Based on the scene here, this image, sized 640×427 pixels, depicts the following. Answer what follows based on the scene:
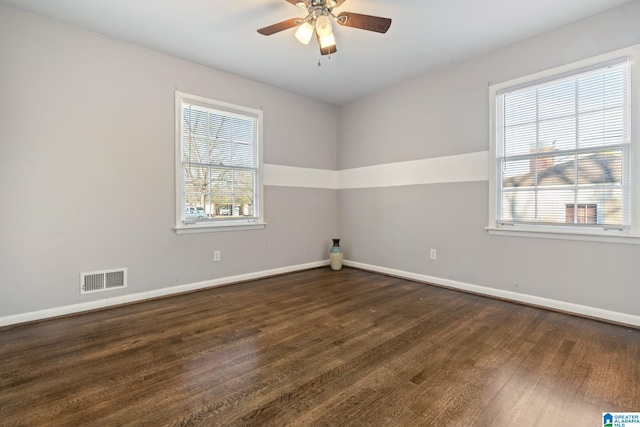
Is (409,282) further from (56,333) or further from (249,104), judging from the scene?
(56,333)

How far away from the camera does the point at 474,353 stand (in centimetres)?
205

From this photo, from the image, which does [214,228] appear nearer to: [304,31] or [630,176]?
[304,31]

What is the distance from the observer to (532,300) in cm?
302

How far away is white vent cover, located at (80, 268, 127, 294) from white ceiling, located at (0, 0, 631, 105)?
96.8 inches

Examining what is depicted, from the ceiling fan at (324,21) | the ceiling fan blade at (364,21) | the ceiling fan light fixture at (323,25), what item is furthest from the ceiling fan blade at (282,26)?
the ceiling fan blade at (364,21)

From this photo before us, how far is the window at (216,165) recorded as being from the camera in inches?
138

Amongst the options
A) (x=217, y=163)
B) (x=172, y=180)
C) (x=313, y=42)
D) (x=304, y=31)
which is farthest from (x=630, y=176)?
(x=172, y=180)

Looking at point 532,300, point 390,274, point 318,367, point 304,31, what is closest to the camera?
point 318,367

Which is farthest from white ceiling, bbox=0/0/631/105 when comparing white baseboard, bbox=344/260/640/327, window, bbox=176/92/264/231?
white baseboard, bbox=344/260/640/327

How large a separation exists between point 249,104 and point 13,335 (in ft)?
11.2

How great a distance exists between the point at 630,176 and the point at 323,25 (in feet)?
9.67

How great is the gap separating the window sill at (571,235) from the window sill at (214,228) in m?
2.98

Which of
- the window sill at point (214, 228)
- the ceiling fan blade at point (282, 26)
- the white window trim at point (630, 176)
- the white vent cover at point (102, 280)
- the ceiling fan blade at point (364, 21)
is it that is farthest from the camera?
the window sill at point (214, 228)

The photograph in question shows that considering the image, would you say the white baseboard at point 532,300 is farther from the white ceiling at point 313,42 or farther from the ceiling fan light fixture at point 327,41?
the ceiling fan light fixture at point 327,41
